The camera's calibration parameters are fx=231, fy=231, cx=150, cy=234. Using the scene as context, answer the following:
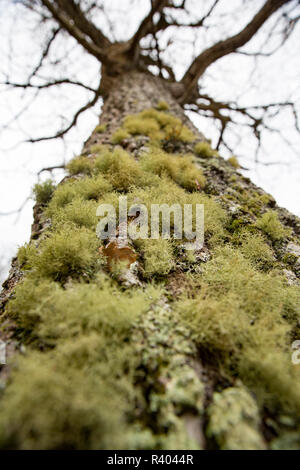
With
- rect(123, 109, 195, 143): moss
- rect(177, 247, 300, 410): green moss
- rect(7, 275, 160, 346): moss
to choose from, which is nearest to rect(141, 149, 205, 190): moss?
rect(123, 109, 195, 143): moss

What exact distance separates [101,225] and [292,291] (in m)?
1.77

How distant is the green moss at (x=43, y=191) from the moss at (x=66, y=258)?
1.56m

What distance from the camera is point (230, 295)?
5.34ft

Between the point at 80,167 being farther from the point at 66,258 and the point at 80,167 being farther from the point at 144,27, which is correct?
the point at 144,27

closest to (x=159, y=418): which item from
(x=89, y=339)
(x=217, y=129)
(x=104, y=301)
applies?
(x=89, y=339)

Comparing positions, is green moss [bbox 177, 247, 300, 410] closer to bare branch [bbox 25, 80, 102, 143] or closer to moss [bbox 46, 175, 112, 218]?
moss [bbox 46, 175, 112, 218]

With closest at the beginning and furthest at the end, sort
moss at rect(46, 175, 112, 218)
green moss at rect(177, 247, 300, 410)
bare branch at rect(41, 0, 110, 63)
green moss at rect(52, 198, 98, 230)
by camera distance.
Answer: green moss at rect(177, 247, 300, 410) → green moss at rect(52, 198, 98, 230) → moss at rect(46, 175, 112, 218) → bare branch at rect(41, 0, 110, 63)

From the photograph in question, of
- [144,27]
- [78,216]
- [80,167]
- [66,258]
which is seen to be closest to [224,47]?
[144,27]

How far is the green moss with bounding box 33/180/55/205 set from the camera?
3195mm

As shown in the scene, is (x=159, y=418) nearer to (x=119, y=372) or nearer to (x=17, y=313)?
(x=119, y=372)

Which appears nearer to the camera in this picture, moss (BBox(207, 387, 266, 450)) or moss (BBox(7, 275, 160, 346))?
moss (BBox(207, 387, 266, 450))

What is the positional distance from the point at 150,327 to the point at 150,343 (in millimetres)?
106

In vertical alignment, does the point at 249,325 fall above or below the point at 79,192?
below

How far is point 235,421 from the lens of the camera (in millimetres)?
1053
